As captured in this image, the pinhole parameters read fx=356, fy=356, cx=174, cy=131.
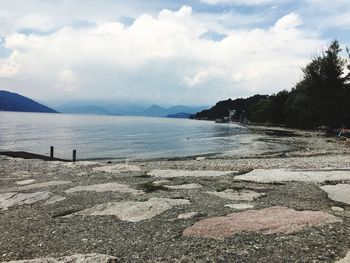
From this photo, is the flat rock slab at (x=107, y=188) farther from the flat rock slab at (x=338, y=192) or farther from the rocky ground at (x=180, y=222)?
Result: the flat rock slab at (x=338, y=192)

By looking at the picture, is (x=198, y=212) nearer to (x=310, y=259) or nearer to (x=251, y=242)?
(x=251, y=242)

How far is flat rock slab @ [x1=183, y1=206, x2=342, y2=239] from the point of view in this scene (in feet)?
29.7

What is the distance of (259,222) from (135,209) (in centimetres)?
413

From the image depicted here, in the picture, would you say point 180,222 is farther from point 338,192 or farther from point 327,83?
point 327,83

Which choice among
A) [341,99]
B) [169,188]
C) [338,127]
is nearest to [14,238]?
[169,188]

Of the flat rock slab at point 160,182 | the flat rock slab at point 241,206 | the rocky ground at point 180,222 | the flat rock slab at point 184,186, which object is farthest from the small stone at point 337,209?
the flat rock slab at point 160,182

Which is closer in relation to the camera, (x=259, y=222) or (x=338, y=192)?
(x=259, y=222)

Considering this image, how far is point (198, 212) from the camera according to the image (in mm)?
11156

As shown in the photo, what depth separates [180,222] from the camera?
10258 millimetres

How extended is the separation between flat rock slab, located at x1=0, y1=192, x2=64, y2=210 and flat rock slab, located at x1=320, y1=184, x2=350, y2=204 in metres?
10.8

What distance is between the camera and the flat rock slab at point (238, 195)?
13.4 metres

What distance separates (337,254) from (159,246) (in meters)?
3.93

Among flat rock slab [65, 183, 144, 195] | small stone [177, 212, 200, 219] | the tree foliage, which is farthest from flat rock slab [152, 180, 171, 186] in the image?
the tree foliage

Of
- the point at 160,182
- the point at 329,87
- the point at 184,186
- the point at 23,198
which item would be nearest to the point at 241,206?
the point at 184,186
